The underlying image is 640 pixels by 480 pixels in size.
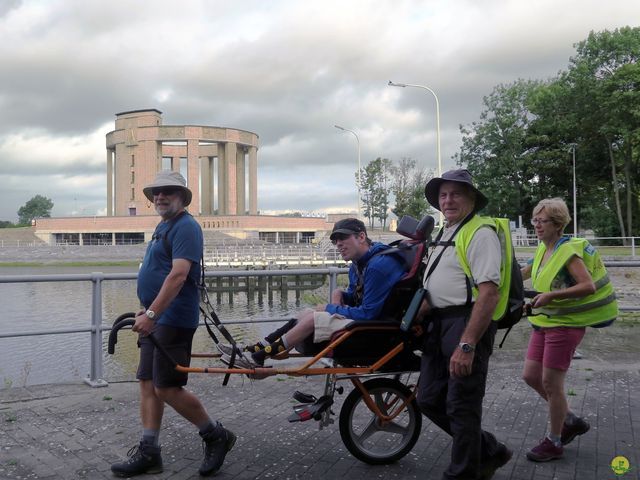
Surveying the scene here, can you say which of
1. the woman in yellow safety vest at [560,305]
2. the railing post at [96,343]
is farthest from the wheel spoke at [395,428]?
the railing post at [96,343]

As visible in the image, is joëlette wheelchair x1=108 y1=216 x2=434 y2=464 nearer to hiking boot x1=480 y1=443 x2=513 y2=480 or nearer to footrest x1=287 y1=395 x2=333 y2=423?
footrest x1=287 y1=395 x2=333 y2=423

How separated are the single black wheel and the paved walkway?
9 cm

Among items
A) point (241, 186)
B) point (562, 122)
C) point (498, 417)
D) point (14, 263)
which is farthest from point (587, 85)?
point (241, 186)

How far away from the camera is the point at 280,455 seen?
4.39m

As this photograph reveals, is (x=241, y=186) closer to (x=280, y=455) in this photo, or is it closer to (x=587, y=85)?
(x=587, y=85)

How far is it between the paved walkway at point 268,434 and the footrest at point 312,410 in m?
0.35

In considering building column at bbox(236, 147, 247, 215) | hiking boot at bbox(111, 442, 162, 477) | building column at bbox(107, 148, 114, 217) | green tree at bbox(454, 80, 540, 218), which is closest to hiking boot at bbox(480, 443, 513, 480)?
hiking boot at bbox(111, 442, 162, 477)

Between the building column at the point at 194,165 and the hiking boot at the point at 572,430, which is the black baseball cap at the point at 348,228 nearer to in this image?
the hiking boot at the point at 572,430

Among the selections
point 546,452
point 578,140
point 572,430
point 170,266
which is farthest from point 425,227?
point 578,140

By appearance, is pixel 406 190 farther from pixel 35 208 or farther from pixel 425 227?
pixel 35 208

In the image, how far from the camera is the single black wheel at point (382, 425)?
419 cm

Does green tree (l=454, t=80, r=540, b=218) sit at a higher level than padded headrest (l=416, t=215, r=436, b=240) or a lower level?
higher

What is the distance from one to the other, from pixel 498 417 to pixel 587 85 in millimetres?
43036

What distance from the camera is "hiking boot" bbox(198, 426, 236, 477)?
3988 mm
